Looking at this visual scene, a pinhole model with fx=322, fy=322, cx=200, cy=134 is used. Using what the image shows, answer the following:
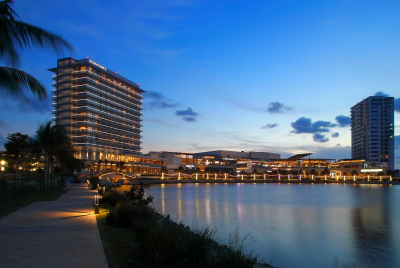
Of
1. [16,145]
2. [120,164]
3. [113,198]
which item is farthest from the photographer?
[120,164]

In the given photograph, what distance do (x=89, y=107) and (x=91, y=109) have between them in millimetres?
980

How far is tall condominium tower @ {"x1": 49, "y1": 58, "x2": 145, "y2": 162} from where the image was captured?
373 feet

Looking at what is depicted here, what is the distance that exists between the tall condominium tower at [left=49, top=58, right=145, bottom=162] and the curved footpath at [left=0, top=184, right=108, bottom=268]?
99.5 meters

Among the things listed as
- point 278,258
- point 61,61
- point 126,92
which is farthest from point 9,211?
point 126,92

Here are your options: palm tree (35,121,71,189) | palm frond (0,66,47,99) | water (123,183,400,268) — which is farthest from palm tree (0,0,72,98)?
palm tree (35,121,71,189)

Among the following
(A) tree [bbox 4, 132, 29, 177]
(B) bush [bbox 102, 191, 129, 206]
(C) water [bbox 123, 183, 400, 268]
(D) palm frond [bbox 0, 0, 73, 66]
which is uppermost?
(D) palm frond [bbox 0, 0, 73, 66]

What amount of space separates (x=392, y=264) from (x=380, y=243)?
3.85m

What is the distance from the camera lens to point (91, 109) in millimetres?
115562

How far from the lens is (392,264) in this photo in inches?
480

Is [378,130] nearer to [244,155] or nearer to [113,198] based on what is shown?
[244,155]

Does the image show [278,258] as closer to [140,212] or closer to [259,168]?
[140,212]

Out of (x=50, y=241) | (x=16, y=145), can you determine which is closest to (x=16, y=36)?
(x=50, y=241)

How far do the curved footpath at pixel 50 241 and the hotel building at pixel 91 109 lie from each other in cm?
10026

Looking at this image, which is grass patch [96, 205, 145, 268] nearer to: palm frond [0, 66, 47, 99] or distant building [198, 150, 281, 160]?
palm frond [0, 66, 47, 99]
